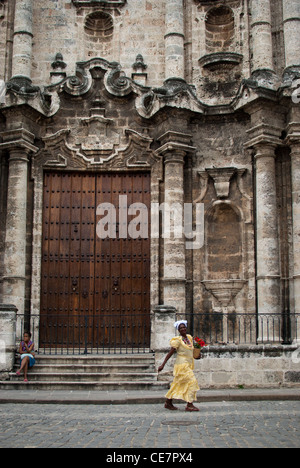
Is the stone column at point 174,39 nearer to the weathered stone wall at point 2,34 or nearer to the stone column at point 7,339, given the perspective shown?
the weathered stone wall at point 2,34

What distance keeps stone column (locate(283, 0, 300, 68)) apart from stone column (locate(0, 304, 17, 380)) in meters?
8.24

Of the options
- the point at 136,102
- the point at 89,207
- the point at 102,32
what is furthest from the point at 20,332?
the point at 102,32

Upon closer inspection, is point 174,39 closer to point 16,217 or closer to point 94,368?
point 16,217

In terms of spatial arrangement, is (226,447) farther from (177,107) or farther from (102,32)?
(102,32)

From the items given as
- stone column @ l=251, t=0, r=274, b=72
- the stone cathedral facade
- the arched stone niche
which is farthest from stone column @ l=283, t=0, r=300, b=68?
the arched stone niche

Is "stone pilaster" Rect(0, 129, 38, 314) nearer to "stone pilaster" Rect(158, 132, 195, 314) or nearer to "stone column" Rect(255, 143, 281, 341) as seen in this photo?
"stone pilaster" Rect(158, 132, 195, 314)

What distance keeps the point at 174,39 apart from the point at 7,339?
7.93 metres

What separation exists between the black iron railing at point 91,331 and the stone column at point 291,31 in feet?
22.2

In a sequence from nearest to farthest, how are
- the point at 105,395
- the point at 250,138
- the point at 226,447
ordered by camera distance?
the point at 226,447 → the point at 105,395 → the point at 250,138

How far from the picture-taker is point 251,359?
10977 mm

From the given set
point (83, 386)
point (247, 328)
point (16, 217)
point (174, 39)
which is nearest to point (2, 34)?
point (174, 39)

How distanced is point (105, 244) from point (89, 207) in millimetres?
961

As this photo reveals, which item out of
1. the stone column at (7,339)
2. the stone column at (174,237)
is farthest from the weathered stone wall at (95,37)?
the stone column at (7,339)

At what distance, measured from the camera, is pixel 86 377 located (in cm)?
1119
